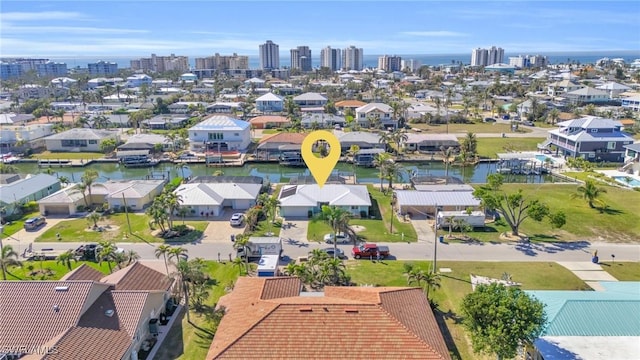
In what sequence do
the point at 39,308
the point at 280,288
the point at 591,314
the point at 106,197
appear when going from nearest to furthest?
1. the point at 39,308
2. the point at 591,314
3. the point at 280,288
4. the point at 106,197

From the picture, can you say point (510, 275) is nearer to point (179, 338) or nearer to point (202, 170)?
point (179, 338)

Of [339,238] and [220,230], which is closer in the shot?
[339,238]

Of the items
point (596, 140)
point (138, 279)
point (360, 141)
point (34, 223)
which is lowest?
point (34, 223)

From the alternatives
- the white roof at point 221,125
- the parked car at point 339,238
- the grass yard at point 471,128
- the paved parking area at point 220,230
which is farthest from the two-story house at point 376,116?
the parked car at point 339,238

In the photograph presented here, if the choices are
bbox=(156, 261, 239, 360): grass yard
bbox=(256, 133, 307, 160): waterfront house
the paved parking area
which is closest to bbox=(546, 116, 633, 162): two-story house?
bbox=(256, 133, 307, 160): waterfront house

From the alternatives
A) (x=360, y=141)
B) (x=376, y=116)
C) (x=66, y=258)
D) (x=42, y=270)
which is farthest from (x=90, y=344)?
(x=376, y=116)

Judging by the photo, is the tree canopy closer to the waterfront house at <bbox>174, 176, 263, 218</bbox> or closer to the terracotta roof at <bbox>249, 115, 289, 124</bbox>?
the waterfront house at <bbox>174, 176, 263, 218</bbox>

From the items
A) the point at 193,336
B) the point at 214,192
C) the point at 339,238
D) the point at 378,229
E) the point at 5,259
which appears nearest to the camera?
the point at 193,336

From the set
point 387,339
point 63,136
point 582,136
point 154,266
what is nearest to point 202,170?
point 63,136

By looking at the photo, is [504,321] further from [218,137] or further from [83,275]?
[218,137]
